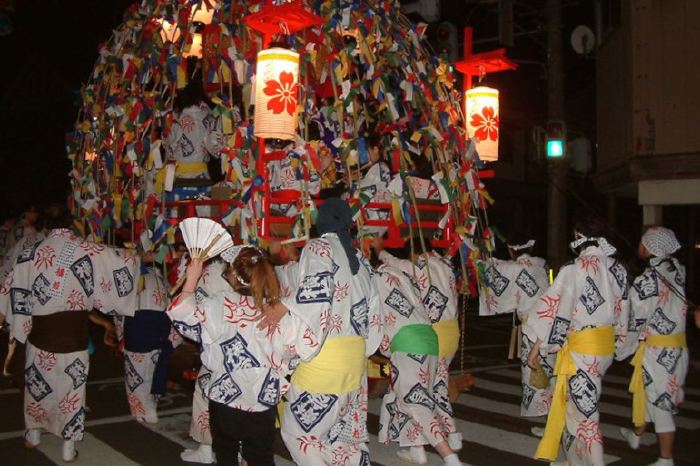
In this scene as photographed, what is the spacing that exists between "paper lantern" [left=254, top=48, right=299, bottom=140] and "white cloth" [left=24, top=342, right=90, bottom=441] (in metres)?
2.25

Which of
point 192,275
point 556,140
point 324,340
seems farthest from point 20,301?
point 556,140

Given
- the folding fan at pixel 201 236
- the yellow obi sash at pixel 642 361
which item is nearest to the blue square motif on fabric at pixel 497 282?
the yellow obi sash at pixel 642 361

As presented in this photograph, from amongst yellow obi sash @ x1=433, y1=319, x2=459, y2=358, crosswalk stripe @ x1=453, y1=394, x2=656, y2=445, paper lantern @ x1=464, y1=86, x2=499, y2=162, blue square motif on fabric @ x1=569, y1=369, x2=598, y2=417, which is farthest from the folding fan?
crosswalk stripe @ x1=453, y1=394, x2=656, y2=445

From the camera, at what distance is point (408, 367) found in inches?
188

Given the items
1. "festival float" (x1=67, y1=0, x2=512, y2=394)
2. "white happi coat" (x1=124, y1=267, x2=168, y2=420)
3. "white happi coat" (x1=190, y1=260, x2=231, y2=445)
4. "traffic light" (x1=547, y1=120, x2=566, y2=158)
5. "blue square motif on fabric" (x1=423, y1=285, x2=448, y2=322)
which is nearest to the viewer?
"festival float" (x1=67, y1=0, x2=512, y2=394)

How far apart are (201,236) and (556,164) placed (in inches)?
355

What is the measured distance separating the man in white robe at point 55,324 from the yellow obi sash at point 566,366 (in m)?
3.36

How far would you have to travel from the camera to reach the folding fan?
135 inches

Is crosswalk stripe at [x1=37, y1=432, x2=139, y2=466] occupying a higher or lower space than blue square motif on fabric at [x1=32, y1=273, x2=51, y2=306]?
lower

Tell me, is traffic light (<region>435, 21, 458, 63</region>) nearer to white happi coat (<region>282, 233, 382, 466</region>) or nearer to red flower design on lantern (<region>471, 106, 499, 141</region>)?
red flower design on lantern (<region>471, 106, 499, 141</region>)

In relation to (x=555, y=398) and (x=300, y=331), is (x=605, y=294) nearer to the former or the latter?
(x=555, y=398)

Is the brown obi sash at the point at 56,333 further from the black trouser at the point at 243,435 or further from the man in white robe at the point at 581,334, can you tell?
the man in white robe at the point at 581,334

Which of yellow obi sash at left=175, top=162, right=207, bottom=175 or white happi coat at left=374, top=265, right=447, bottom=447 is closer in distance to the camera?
white happi coat at left=374, top=265, right=447, bottom=447

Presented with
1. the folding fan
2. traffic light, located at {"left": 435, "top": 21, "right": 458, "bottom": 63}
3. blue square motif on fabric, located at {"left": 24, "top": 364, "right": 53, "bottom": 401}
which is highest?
traffic light, located at {"left": 435, "top": 21, "right": 458, "bottom": 63}
